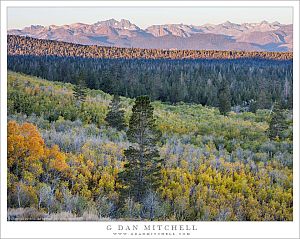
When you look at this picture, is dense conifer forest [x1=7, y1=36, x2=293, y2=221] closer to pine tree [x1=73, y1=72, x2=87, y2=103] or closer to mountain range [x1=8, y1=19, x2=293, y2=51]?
pine tree [x1=73, y1=72, x2=87, y2=103]

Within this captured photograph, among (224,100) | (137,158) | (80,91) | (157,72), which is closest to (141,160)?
(137,158)

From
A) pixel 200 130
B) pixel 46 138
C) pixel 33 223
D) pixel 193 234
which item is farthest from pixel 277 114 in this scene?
pixel 33 223

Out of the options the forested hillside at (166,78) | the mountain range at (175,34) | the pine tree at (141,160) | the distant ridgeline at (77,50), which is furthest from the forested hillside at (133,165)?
the forested hillside at (166,78)

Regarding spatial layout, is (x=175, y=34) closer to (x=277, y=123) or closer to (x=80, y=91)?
(x=277, y=123)

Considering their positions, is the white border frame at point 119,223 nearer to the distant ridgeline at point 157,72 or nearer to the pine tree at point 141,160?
the pine tree at point 141,160

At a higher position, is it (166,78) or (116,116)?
(166,78)

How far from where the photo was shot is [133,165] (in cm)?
876

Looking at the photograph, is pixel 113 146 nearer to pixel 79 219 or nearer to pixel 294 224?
pixel 79 219

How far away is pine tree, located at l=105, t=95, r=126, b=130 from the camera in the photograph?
37.7 feet

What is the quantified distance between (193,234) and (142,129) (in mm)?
2273

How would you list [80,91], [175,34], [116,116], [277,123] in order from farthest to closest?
[80,91], [277,123], [116,116], [175,34]

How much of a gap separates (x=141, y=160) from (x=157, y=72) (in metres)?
9.70

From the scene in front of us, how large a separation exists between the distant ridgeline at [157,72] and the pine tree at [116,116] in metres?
1.73

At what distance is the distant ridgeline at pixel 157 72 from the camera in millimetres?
15250
